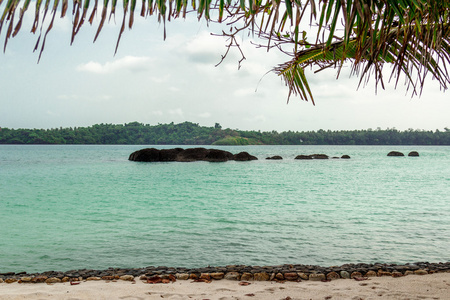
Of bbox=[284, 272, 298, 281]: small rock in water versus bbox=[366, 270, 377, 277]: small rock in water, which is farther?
bbox=[366, 270, 377, 277]: small rock in water

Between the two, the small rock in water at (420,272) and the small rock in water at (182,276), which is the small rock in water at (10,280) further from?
the small rock in water at (420,272)

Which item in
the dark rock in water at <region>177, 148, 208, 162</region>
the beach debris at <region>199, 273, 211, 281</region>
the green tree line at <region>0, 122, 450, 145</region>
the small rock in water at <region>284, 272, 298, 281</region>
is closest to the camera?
the small rock in water at <region>284, 272, 298, 281</region>

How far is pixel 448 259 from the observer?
27.2 ft

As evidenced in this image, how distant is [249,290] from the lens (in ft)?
16.7

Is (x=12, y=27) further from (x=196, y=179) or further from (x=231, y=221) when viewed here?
(x=196, y=179)

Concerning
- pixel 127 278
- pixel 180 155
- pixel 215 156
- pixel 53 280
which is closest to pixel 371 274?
pixel 127 278

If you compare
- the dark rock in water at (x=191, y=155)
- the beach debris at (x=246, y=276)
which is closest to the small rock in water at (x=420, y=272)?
the beach debris at (x=246, y=276)

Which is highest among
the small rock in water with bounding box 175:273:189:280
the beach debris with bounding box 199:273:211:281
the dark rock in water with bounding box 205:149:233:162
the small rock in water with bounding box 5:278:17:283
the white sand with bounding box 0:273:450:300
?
the dark rock in water with bounding box 205:149:233:162

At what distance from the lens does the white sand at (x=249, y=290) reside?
473 cm

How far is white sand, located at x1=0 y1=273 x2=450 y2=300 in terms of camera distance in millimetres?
4730

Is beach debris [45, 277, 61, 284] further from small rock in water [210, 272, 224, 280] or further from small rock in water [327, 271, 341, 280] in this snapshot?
small rock in water [327, 271, 341, 280]

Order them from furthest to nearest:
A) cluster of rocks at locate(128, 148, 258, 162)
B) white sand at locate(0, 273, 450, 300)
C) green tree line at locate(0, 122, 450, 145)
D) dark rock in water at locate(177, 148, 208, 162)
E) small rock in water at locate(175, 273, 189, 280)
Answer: green tree line at locate(0, 122, 450, 145), dark rock in water at locate(177, 148, 208, 162), cluster of rocks at locate(128, 148, 258, 162), small rock in water at locate(175, 273, 189, 280), white sand at locate(0, 273, 450, 300)

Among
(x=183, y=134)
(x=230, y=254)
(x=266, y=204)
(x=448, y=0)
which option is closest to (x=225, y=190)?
(x=266, y=204)

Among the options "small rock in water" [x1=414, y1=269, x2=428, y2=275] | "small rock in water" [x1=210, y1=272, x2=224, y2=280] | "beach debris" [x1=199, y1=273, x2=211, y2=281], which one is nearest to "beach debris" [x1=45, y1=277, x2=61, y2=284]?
"beach debris" [x1=199, y1=273, x2=211, y2=281]
